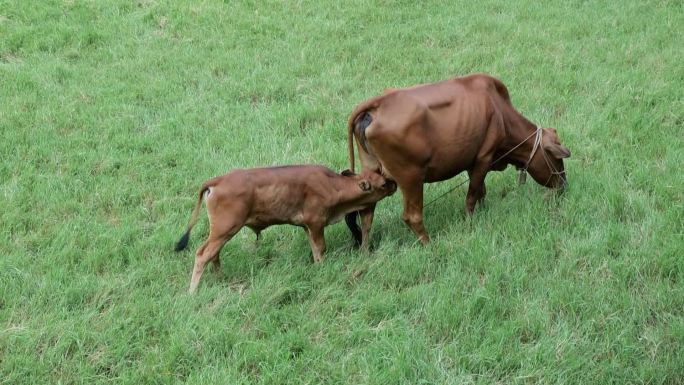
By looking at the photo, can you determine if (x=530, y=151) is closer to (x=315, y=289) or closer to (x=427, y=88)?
(x=427, y=88)

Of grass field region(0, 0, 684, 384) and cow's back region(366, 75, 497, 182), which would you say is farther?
cow's back region(366, 75, 497, 182)

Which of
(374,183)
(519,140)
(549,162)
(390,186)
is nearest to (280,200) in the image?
(374,183)

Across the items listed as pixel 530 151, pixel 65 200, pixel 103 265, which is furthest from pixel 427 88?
pixel 65 200

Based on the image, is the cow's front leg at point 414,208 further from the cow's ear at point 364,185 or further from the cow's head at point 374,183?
the cow's ear at point 364,185

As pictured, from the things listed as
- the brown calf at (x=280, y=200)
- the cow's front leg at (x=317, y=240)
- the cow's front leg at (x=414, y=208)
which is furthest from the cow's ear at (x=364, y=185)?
the cow's front leg at (x=317, y=240)

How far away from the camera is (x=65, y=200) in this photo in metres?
7.81

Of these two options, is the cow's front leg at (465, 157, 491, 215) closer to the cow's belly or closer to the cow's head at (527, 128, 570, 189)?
the cow's belly

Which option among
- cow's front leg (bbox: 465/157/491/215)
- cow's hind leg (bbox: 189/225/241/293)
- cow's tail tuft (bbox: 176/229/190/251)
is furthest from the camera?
cow's front leg (bbox: 465/157/491/215)

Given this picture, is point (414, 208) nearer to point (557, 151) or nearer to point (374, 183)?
point (374, 183)

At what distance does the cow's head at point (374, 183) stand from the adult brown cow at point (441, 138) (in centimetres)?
7

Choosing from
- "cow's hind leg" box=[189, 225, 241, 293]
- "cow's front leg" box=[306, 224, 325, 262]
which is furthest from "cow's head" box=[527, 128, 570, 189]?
"cow's hind leg" box=[189, 225, 241, 293]

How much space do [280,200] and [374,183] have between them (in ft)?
2.84

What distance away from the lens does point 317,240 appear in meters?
6.70

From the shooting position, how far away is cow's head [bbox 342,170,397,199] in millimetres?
6773
